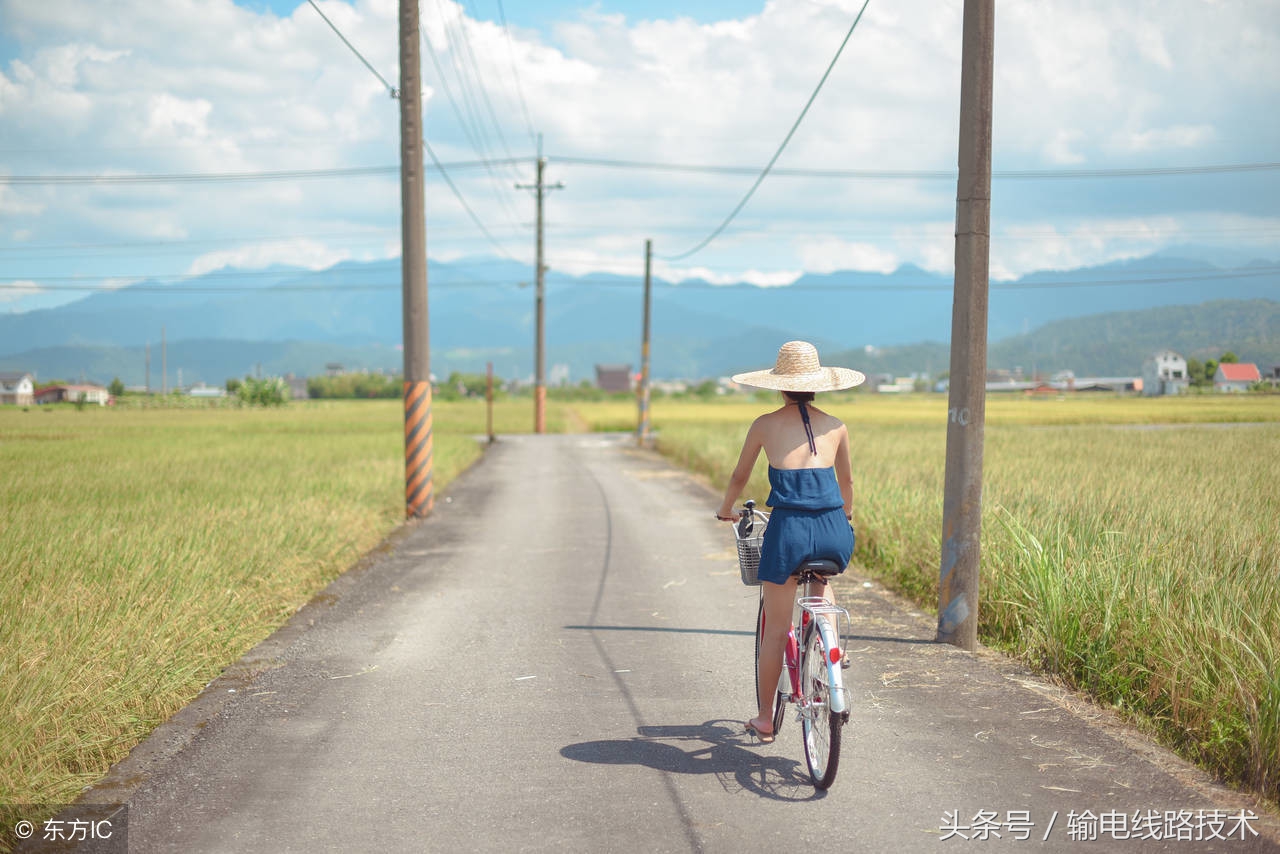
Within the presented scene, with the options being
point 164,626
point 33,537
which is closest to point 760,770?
point 164,626

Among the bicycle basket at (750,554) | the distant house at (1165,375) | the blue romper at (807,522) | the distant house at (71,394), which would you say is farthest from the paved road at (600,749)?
the distant house at (71,394)

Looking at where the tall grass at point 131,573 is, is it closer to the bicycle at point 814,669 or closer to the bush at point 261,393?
the bicycle at point 814,669

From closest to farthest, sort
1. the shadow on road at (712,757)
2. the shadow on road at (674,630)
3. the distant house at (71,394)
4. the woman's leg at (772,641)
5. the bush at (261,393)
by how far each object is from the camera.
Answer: the shadow on road at (712,757) → the woman's leg at (772,641) → the shadow on road at (674,630) → the distant house at (71,394) → the bush at (261,393)

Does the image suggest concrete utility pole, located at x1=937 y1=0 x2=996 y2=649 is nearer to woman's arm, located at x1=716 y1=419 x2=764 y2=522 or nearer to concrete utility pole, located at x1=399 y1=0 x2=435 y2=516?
woman's arm, located at x1=716 y1=419 x2=764 y2=522

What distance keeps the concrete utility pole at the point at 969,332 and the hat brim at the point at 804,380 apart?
8.59 feet

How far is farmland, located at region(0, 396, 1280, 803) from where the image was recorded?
4.95 meters

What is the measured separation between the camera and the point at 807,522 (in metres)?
4.73

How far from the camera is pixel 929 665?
672cm

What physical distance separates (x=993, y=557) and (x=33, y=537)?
8.44m

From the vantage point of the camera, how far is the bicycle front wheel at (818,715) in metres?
4.38

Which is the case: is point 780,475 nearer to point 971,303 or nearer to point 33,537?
point 971,303

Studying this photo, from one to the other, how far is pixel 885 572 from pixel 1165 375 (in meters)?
10.4

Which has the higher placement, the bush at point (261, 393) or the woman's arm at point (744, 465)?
the woman's arm at point (744, 465)

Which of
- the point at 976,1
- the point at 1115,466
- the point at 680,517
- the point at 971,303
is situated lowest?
the point at 680,517
